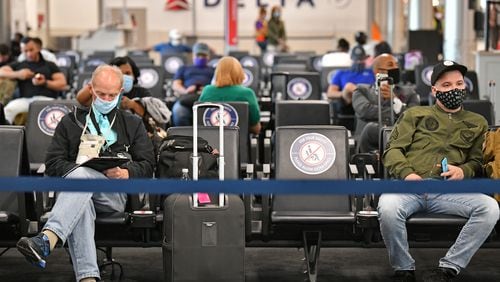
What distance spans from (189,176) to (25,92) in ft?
18.2

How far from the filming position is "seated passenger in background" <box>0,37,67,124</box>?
12.1 meters

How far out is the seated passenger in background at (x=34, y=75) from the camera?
1210 centimetres

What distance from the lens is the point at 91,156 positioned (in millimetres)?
7086

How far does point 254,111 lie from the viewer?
366 inches

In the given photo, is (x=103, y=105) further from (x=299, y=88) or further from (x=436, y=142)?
(x=299, y=88)

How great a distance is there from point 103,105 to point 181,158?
569 mm

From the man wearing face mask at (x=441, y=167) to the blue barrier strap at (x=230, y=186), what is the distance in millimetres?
1651

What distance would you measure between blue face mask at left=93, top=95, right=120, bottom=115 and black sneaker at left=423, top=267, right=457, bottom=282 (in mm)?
2114

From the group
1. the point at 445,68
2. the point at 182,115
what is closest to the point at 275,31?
the point at 182,115

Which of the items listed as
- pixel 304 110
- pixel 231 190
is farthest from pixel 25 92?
pixel 231 190

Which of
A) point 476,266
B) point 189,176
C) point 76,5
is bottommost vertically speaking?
point 476,266

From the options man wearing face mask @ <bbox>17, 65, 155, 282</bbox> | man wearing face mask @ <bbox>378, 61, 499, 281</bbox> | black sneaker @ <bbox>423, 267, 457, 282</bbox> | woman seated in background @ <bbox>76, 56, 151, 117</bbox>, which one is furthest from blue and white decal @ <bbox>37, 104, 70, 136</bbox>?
black sneaker @ <bbox>423, 267, 457, 282</bbox>

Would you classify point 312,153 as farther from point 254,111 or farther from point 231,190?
point 231,190

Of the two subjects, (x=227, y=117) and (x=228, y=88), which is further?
(x=228, y=88)
